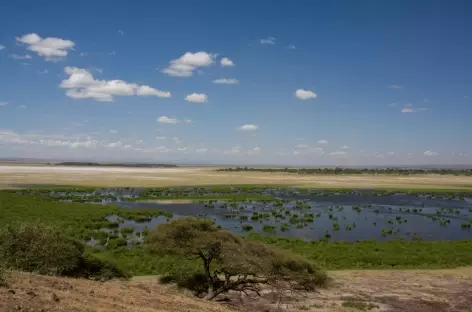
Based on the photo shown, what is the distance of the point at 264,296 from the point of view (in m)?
21.7

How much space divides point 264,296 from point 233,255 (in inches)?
193

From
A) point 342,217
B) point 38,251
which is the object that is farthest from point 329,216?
point 38,251

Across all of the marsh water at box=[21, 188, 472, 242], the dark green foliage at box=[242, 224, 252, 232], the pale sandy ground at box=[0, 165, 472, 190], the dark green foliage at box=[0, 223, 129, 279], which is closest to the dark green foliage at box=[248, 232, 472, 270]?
the marsh water at box=[21, 188, 472, 242]

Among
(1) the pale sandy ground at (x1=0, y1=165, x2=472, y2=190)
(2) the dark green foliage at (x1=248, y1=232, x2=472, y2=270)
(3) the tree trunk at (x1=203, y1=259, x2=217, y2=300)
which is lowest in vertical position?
(2) the dark green foliage at (x1=248, y1=232, x2=472, y2=270)

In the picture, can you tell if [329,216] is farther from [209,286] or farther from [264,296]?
[209,286]

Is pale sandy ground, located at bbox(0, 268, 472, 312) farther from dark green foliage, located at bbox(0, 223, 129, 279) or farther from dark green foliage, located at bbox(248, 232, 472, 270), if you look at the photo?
dark green foliage, located at bbox(0, 223, 129, 279)

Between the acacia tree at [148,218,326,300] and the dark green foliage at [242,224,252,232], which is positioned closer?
the acacia tree at [148,218,326,300]

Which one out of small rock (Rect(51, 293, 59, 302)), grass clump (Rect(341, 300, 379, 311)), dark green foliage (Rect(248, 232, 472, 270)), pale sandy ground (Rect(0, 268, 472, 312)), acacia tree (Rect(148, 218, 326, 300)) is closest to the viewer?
small rock (Rect(51, 293, 59, 302))

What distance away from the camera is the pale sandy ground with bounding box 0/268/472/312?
40.6 feet

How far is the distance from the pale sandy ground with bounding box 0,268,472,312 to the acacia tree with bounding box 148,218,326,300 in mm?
1438

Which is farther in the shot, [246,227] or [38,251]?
[246,227]

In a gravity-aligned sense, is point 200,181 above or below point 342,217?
above

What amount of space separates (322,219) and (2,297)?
151 ft

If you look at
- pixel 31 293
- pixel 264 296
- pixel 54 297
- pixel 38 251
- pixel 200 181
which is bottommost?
pixel 264 296
